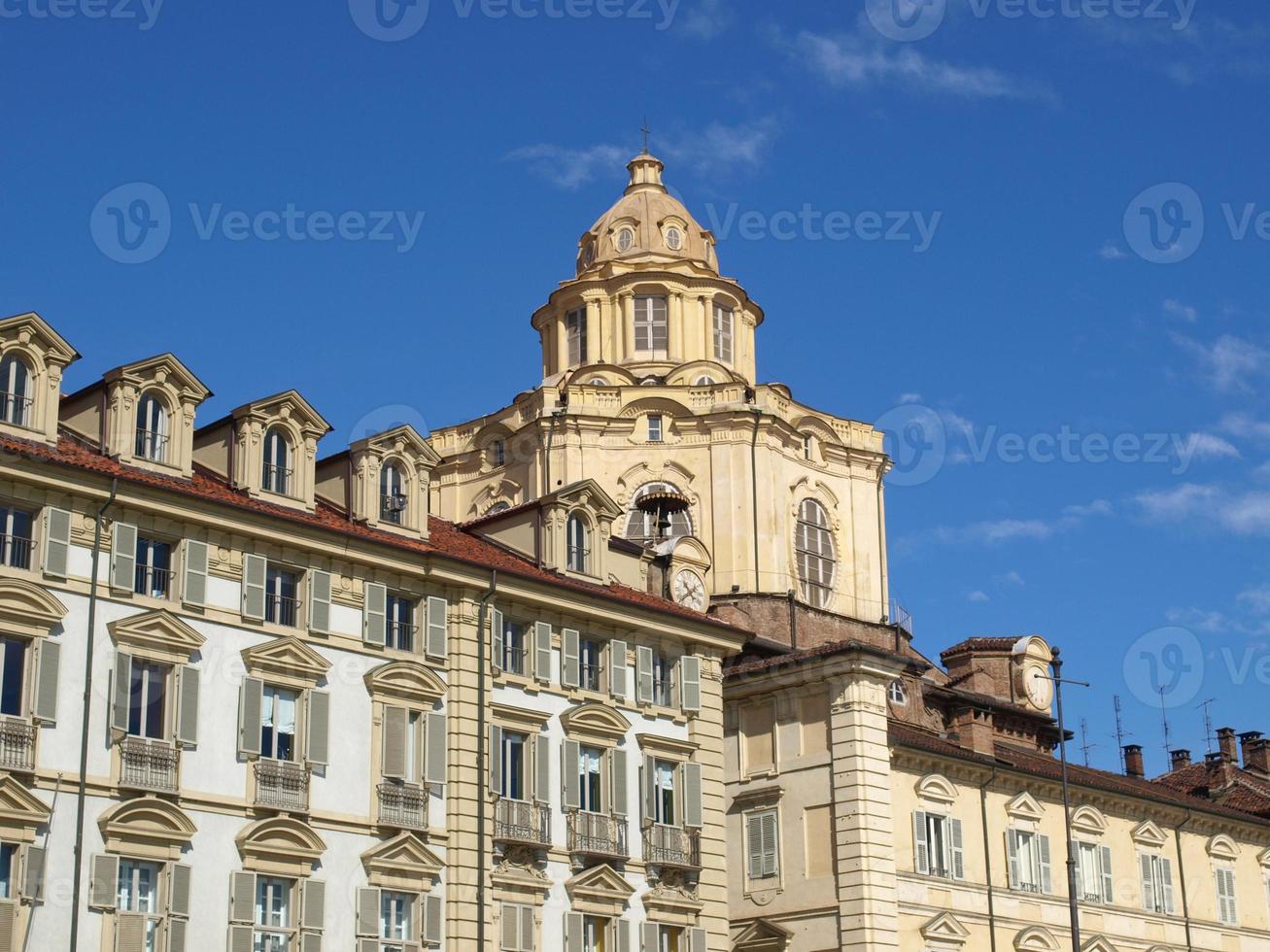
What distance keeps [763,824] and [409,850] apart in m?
14.7

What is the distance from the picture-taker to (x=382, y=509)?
165 feet

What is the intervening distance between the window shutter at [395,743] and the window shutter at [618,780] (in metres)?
5.88

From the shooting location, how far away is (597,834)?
5056 cm

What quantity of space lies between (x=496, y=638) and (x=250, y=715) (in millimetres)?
7316

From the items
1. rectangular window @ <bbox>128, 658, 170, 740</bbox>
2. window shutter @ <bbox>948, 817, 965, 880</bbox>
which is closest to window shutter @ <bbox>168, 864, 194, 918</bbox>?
rectangular window @ <bbox>128, 658, 170, 740</bbox>

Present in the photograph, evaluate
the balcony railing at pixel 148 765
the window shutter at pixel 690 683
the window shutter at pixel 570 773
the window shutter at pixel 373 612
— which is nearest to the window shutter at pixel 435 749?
the window shutter at pixel 373 612

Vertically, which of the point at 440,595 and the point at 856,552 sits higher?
the point at 856,552

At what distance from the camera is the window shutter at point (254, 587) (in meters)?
45.8

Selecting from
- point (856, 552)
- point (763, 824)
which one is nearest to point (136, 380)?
point (763, 824)

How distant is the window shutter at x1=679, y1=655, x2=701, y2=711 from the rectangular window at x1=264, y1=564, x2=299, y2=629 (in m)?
11.4

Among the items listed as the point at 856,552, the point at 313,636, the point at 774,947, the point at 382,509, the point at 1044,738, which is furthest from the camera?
the point at 856,552

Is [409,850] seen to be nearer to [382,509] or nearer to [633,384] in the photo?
[382,509]

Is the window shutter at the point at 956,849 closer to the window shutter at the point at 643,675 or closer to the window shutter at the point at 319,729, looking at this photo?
the window shutter at the point at 643,675

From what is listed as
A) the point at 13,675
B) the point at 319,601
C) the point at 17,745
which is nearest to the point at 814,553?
the point at 319,601
